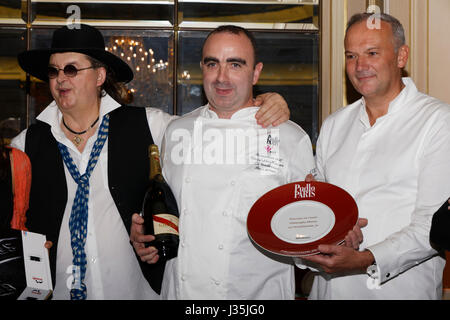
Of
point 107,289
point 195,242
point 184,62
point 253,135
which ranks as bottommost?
point 107,289

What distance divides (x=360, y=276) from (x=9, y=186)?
154cm

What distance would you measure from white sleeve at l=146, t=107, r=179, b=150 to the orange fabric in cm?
61

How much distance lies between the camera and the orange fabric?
6.83 ft

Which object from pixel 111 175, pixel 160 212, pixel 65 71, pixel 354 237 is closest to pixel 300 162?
pixel 354 237

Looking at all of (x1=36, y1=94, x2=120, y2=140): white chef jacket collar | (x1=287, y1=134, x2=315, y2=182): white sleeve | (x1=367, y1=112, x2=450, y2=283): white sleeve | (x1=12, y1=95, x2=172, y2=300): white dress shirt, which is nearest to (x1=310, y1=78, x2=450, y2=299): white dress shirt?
(x1=367, y1=112, x2=450, y2=283): white sleeve

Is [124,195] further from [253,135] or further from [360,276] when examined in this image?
[360,276]

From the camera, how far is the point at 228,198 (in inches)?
82.3

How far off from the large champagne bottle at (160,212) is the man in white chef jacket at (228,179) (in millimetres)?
50

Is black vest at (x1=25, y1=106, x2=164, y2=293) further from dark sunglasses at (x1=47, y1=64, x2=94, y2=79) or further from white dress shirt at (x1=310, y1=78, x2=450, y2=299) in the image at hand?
white dress shirt at (x1=310, y1=78, x2=450, y2=299)

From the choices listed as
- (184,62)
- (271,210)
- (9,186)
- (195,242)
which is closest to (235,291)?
(195,242)

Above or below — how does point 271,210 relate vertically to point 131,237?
above

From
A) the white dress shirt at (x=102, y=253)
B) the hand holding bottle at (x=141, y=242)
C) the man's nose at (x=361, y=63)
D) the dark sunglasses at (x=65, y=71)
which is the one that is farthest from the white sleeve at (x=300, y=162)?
the dark sunglasses at (x=65, y=71)

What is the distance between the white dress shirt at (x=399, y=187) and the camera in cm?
188

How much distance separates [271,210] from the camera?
1.87m
